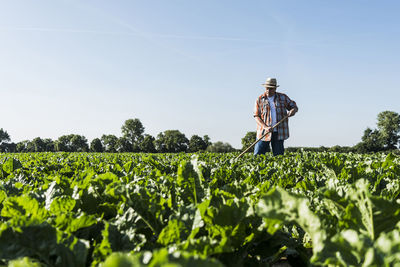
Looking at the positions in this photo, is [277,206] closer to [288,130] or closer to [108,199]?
[108,199]

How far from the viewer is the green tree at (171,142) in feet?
301

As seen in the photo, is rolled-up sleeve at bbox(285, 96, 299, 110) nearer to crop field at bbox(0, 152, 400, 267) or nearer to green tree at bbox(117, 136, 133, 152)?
crop field at bbox(0, 152, 400, 267)

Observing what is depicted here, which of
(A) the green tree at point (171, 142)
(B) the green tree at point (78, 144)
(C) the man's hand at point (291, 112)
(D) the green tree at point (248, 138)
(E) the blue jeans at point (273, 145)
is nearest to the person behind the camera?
(C) the man's hand at point (291, 112)

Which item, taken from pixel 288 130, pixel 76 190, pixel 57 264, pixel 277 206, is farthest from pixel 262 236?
pixel 288 130

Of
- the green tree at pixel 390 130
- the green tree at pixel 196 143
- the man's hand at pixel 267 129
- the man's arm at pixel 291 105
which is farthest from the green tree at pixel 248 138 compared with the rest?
the man's hand at pixel 267 129

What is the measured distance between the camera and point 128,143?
98.1 metres

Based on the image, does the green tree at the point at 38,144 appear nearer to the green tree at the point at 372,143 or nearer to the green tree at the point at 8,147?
the green tree at the point at 8,147

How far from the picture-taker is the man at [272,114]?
8.94 m

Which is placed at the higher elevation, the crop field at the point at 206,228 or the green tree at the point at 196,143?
the green tree at the point at 196,143

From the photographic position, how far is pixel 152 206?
1.28 m

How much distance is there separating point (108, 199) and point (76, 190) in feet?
0.57

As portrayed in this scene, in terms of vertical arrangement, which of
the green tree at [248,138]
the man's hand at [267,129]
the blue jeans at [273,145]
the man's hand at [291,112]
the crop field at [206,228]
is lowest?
the crop field at [206,228]

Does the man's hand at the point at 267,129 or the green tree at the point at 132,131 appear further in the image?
the green tree at the point at 132,131

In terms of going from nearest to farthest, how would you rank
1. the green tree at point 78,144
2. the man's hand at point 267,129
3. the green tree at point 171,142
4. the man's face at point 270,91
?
the man's hand at point 267,129 < the man's face at point 270,91 < the green tree at point 171,142 < the green tree at point 78,144
